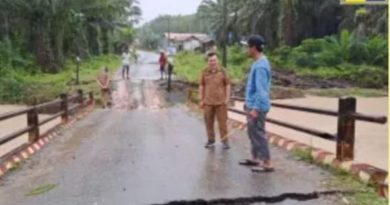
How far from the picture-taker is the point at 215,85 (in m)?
9.80

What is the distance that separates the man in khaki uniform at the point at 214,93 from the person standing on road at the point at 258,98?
2.04 m

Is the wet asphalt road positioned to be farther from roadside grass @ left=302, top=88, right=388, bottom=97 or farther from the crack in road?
roadside grass @ left=302, top=88, right=388, bottom=97

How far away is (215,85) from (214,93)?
124 millimetres

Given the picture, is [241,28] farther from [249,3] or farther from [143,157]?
[143,157]

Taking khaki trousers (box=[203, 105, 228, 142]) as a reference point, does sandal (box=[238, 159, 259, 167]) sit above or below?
below

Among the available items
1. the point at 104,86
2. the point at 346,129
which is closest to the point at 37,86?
the point at 104,86

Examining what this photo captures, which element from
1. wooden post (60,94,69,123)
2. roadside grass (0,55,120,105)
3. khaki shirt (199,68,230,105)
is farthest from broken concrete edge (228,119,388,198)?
roadside grass (0,55,120,105)

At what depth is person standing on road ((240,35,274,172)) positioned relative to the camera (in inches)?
296

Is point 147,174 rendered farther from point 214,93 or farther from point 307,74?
point 307,74

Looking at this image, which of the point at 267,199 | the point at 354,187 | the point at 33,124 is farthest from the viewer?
the point at 33,124

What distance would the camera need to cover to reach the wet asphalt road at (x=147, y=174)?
6531 millimetres

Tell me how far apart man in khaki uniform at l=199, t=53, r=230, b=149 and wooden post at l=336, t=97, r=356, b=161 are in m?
2.40

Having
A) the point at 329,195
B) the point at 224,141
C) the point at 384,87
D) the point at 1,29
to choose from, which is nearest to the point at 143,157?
the point at 224,141

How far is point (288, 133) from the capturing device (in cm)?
1606
